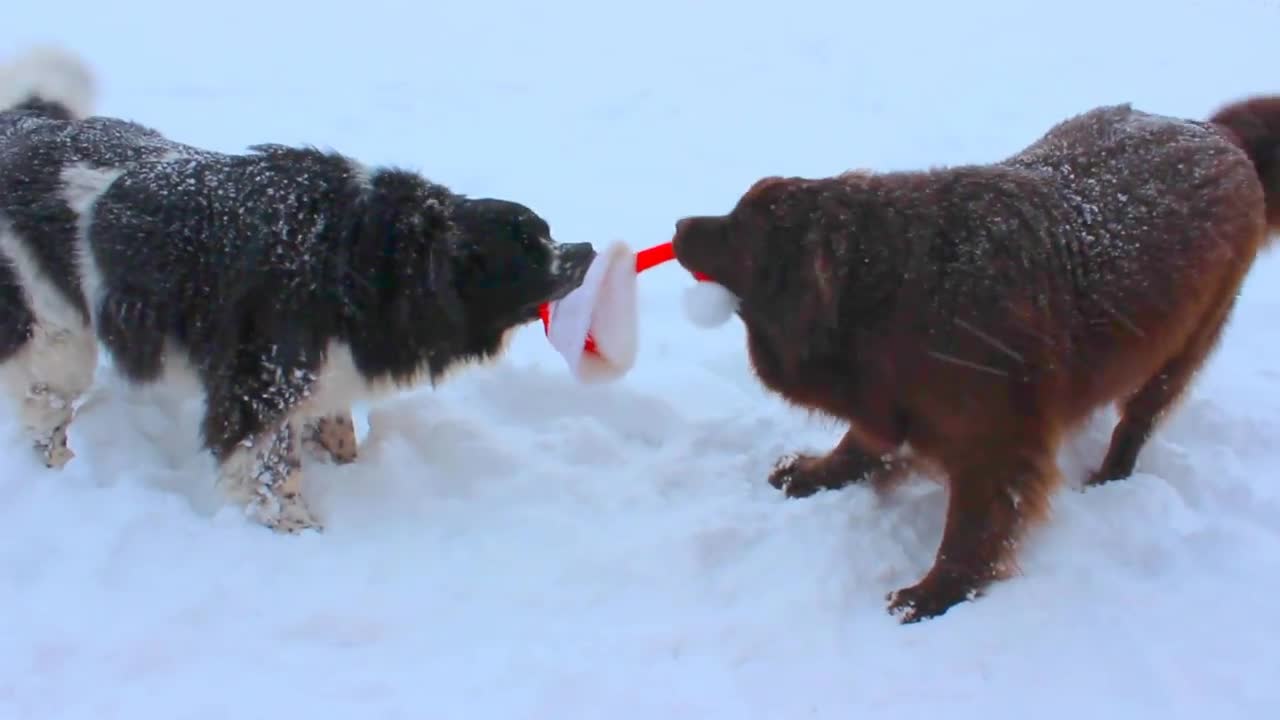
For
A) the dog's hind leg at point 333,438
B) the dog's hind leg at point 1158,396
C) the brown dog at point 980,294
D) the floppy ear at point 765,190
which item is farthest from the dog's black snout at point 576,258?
the dog's hind leg at point 1158,396

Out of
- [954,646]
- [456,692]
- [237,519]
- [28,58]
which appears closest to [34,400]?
[237,519]

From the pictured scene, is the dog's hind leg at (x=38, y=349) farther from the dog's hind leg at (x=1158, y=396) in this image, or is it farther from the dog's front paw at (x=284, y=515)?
the dog's hind leg at (x=1158, y=396)

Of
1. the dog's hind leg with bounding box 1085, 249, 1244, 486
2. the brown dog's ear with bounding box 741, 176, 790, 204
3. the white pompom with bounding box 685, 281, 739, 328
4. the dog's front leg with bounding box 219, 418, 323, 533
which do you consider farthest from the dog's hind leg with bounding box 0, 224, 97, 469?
the dog's hind leg with bounding box 1085, 249, 1244, 486

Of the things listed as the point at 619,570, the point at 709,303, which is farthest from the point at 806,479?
the point at 709,303

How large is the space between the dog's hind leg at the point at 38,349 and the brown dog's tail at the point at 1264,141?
4.12 meters

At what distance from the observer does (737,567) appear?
125 inches

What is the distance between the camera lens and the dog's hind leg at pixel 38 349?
11.3 feet

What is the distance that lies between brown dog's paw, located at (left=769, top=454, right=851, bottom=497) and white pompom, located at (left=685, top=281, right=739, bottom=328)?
896 mm

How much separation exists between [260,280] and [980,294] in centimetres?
225

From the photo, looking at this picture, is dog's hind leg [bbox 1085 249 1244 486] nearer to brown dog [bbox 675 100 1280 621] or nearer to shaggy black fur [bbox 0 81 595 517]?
brown dog [bbox 675 100 1280 621]

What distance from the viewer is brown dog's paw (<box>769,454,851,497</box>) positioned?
11.9 feet

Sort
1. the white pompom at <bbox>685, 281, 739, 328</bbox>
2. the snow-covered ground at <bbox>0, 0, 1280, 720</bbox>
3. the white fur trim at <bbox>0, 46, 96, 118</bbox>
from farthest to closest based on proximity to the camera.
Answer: the white fur trim at <bbox>0, 46, 96, 118</bbox> → the white pompom at <bbox>685, 281, 739, 328</bbox> → the snow-covered ground at <bbox>0, 0, 1280, 720</bbox>

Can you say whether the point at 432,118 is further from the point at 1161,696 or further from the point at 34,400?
the point at 1161,696

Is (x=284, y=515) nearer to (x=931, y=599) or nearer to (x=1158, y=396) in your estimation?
(x=931, y=599)
